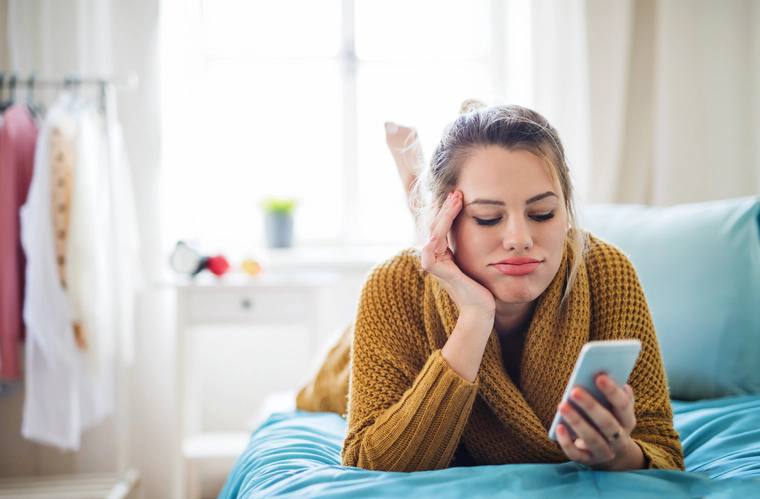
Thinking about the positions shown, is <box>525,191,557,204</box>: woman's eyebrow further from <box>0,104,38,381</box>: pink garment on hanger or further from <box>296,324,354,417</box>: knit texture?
<box>0,104,38,381</box>: pink garment on hanger

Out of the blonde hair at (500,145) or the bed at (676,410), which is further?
the blonde hair at (500,145)

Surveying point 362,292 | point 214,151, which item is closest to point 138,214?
point 214,151

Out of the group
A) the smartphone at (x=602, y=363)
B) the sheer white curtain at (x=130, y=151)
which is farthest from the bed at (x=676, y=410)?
the sheer white curtain at (x=130, y=151)

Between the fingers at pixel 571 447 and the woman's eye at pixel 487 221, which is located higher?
the woman's eye at pixel 487 221

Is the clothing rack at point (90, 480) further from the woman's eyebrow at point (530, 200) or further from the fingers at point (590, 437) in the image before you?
the fingers at point (590, 437)

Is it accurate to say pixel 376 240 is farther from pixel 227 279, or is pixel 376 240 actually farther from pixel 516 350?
pixel 516 350

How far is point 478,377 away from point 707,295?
29.7 inches

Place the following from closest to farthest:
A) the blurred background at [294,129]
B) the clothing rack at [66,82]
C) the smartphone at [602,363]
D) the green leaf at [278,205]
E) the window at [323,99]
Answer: the smartphone at [602,363] < the clothing rack at [66,82] < the blurred background at [294,129] < the green leaf at [278,205] < the window at [323,99]

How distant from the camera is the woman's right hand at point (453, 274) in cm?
93

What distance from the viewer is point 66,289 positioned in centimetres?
192

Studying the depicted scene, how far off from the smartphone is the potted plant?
192 cm

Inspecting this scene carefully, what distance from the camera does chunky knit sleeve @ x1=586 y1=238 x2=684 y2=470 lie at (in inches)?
36.8

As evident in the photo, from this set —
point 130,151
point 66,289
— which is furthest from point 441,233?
point 130,151

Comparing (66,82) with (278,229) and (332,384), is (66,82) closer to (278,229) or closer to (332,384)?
(278,229)
